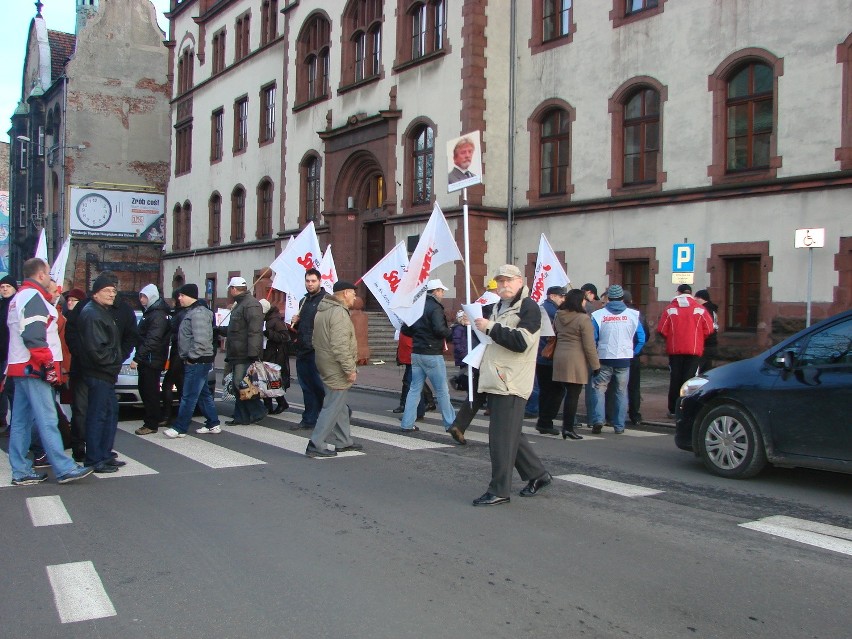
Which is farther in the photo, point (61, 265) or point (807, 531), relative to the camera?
point (61, 265)

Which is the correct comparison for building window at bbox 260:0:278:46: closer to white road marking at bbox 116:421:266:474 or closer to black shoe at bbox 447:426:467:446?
white road marking at bbox 116:421:266:474

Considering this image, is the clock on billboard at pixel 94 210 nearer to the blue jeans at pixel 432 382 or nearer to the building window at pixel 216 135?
the building window at pixel 216 135

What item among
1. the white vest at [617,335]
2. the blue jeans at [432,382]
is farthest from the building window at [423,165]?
the blue jeans at [432,382]

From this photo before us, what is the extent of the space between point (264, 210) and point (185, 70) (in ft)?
40.0

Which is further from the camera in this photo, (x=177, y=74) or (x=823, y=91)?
(x=177, y=74)

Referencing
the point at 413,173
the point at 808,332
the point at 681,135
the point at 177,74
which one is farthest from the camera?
the point at 177,74

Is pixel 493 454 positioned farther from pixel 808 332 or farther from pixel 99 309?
pixel 99 309

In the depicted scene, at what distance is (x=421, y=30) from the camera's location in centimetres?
2545

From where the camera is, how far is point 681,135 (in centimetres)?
1947

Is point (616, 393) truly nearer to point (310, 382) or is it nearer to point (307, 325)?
point (310, 382)

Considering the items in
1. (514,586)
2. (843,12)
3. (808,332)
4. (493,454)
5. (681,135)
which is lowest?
(514,586)

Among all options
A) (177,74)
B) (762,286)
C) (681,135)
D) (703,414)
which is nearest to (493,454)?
(703,414)

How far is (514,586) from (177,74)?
43.8 metres

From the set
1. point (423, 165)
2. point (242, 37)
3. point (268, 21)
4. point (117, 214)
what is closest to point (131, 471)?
point (423, 165)
